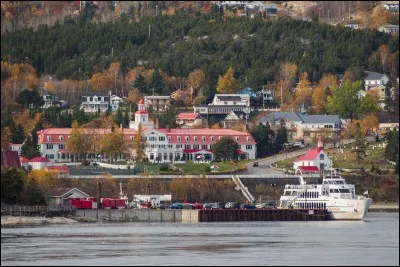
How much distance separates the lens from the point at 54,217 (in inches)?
4491

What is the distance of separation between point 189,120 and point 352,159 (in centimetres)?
3205

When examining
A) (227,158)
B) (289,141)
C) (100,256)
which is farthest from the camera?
(289,141)

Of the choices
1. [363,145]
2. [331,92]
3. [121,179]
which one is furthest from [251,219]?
[331,92]

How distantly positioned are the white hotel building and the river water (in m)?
50.2

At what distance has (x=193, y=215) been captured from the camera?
118875 mm

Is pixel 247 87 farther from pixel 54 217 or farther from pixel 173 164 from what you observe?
pixel 54 217

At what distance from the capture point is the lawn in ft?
484

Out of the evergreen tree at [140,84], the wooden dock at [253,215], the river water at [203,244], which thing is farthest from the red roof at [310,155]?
the evergreen tree at [140,84]

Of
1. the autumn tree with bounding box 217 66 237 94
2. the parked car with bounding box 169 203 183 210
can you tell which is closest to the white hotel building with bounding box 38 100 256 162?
the autumn tree with bounding box 217 66 237 94

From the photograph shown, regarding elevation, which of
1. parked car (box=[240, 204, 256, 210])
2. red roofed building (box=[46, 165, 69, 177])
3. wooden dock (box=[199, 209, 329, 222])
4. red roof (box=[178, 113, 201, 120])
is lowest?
wooden dock (box=[199, 209, 329, 222])

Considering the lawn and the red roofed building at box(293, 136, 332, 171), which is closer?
the lawn

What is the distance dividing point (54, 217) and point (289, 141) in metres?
62.9

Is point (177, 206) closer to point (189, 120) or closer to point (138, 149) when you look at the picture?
point (138, 149)

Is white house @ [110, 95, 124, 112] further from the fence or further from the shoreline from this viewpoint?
the shoreline
